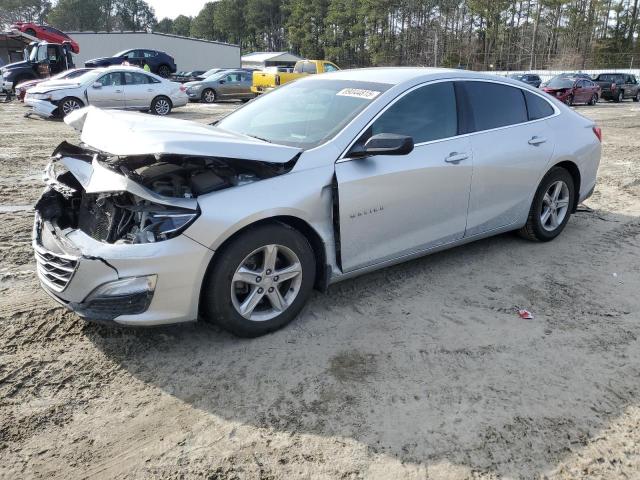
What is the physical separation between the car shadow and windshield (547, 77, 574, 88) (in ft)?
77.1

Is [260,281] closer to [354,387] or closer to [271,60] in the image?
[354,387]

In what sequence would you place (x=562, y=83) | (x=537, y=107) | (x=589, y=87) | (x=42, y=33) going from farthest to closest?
(x=42, y=33)
(x=589, y=87)
(x=562, y=83)
(x=537, y=107)

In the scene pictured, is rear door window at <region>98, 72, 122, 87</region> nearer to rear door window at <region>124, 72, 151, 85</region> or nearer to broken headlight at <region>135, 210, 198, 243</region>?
rear door window at <region>124, 72, 151, 85</region>

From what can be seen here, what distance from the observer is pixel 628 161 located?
964cm

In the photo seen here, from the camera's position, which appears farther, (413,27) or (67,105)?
(413,27)

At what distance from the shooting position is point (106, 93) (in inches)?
595

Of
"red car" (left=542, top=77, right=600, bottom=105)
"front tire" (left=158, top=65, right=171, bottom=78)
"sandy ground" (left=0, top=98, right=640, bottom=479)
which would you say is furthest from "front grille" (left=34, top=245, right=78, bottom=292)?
"front tire" (left=158, top=65, right=171, bottom=78)

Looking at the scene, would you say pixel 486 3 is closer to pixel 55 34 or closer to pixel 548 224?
pixel 55 34

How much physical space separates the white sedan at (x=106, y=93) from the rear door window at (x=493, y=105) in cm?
1291

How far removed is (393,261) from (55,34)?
37.2 m

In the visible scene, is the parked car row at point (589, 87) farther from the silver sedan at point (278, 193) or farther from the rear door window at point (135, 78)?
the silver sedan at point (278, 193)

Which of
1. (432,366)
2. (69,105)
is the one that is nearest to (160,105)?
(69,105)

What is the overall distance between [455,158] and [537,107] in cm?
148

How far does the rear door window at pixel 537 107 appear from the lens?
4955 millimetres
